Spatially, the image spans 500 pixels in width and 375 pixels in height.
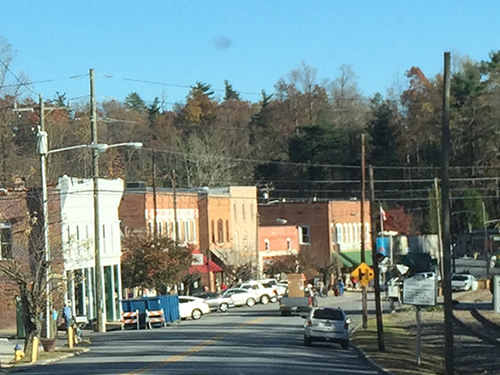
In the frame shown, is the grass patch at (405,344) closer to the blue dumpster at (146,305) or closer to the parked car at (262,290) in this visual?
the blue dumpster at (146,305)

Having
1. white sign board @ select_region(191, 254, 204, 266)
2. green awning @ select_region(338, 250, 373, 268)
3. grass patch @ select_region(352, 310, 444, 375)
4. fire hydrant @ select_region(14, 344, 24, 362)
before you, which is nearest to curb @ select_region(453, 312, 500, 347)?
grass patch @ select_region(352, 310, 444, 375)

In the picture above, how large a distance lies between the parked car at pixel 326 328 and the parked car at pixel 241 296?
105 ft

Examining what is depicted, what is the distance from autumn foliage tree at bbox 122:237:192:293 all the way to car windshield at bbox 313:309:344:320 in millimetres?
25834

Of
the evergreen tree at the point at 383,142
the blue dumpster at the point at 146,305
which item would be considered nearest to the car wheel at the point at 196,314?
the blue dumpster at the point at 146,305

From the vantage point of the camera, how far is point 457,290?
289ft

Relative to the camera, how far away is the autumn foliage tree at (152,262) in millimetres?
66562

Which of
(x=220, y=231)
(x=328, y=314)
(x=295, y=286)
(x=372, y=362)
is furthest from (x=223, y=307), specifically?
(x=372, y=362)

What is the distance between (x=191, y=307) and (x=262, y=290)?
51.3ft

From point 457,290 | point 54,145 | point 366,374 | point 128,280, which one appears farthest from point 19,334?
point 457,290

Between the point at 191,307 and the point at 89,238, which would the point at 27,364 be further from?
the point at 191,307

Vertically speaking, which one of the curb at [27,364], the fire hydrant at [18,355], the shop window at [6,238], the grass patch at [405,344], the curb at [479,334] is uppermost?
the shop window at [6,238]

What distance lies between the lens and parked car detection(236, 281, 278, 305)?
78.1m

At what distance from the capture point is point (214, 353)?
3612cm

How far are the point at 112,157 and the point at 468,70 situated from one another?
42.1 m
